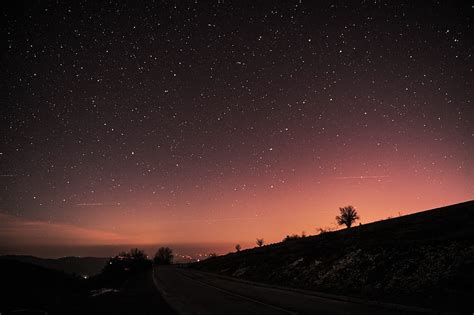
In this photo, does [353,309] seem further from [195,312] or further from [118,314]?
[118,314]

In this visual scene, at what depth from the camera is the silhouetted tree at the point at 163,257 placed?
17388 centimetres

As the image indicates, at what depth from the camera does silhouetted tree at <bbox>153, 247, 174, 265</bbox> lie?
570ft

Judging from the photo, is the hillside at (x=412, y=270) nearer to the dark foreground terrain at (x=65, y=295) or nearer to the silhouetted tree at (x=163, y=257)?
the dark foreground terrain at (x=65, y=295)

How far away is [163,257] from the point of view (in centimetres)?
18600

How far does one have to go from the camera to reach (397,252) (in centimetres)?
2205

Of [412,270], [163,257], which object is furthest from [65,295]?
[163,257]

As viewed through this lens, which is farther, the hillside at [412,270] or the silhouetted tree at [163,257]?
the silhouetted tree at [163,257]

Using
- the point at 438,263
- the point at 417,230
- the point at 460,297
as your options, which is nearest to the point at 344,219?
the point at 417,230

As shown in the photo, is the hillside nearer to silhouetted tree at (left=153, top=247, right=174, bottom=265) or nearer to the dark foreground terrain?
the dark foreground terrain

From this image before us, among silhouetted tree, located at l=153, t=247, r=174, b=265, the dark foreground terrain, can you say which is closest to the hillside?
the dark foreground terrain

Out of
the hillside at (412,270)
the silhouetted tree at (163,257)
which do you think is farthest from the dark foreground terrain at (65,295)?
the silhouetted tree at (163,257)

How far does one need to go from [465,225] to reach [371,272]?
315 inches

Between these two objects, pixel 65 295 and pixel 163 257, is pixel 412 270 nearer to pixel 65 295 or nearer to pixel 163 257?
pixel 65 295

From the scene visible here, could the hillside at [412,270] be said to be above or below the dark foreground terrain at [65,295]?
above
